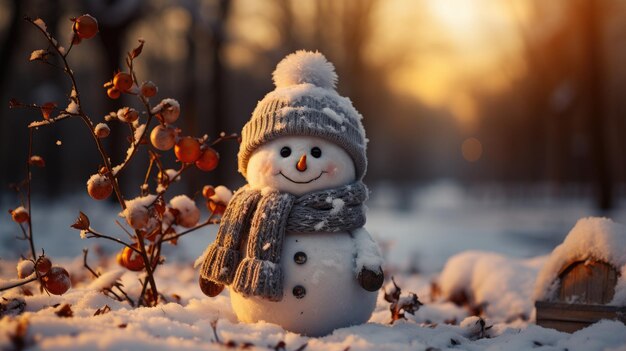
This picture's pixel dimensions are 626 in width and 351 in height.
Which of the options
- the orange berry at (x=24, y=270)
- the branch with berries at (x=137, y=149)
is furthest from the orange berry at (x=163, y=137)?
the orange berry at (x=24, y=270)

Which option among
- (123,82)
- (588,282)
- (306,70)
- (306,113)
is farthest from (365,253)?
(123,82)

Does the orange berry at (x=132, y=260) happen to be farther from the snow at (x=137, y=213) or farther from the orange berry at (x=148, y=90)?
the orange berry at (x=148, y=90)

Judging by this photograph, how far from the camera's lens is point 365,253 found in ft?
8.69

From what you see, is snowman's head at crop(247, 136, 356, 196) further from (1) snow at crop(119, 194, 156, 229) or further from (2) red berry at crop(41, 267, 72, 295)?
(2) red berry at crop(41, 267, 72, 295)

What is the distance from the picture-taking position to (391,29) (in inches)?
651

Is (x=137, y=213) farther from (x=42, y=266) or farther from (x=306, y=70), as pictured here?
(x=306, y=70)

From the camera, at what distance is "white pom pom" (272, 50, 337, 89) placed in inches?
116

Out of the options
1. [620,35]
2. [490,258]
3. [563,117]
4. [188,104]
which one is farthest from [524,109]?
[490,258]

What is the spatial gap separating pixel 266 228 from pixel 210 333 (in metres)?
0.54

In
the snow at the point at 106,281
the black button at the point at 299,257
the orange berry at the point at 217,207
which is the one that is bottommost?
the snow at the point at 106,281

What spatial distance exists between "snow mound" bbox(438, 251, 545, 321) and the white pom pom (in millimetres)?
2084

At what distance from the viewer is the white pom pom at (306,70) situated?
116 inches

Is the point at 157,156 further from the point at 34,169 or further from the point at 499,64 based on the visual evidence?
the point at 34,169

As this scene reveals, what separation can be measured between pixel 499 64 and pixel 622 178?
10.1 m
